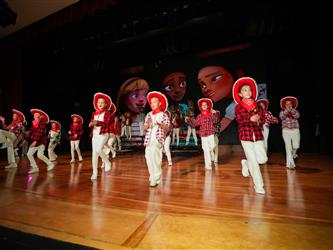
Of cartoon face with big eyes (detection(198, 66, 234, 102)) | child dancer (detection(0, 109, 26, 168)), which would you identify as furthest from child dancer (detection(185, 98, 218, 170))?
child dancer (detection(0, 109, 26, 168))

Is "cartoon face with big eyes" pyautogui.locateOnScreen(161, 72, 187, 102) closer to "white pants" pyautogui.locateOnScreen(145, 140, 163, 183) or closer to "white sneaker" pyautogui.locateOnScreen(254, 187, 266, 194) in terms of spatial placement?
"white pants" pyautogui.locateOnScreen(145, 140, 163, 183)

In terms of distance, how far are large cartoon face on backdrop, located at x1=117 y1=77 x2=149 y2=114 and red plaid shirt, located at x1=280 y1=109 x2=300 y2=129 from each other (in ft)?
26.6

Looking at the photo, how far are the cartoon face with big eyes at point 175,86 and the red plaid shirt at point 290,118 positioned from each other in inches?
245

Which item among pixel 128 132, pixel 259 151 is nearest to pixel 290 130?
pixel 259 151

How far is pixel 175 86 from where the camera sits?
10.7 meters

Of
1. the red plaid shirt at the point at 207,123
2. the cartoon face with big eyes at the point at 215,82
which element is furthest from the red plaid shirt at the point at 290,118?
the cartoon face with big eyes at the point at 215,82

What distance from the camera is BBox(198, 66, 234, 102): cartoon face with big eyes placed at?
31.5 feet

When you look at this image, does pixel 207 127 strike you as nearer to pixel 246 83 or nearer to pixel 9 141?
pixel 246 83

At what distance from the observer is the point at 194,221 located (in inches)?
76.3

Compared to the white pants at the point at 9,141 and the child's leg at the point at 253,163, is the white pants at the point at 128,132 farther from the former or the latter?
the child's leg at the point at 253,163

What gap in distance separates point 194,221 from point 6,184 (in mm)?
3796

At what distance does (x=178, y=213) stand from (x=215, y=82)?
8.50 meters

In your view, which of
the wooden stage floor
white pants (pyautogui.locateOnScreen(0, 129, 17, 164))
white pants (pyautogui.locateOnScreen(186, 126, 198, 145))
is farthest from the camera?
white pants (pyautogui.locateOnScreen(186, 126, 198, 145))

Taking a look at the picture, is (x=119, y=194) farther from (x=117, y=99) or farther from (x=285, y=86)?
(x=117, y=99)
